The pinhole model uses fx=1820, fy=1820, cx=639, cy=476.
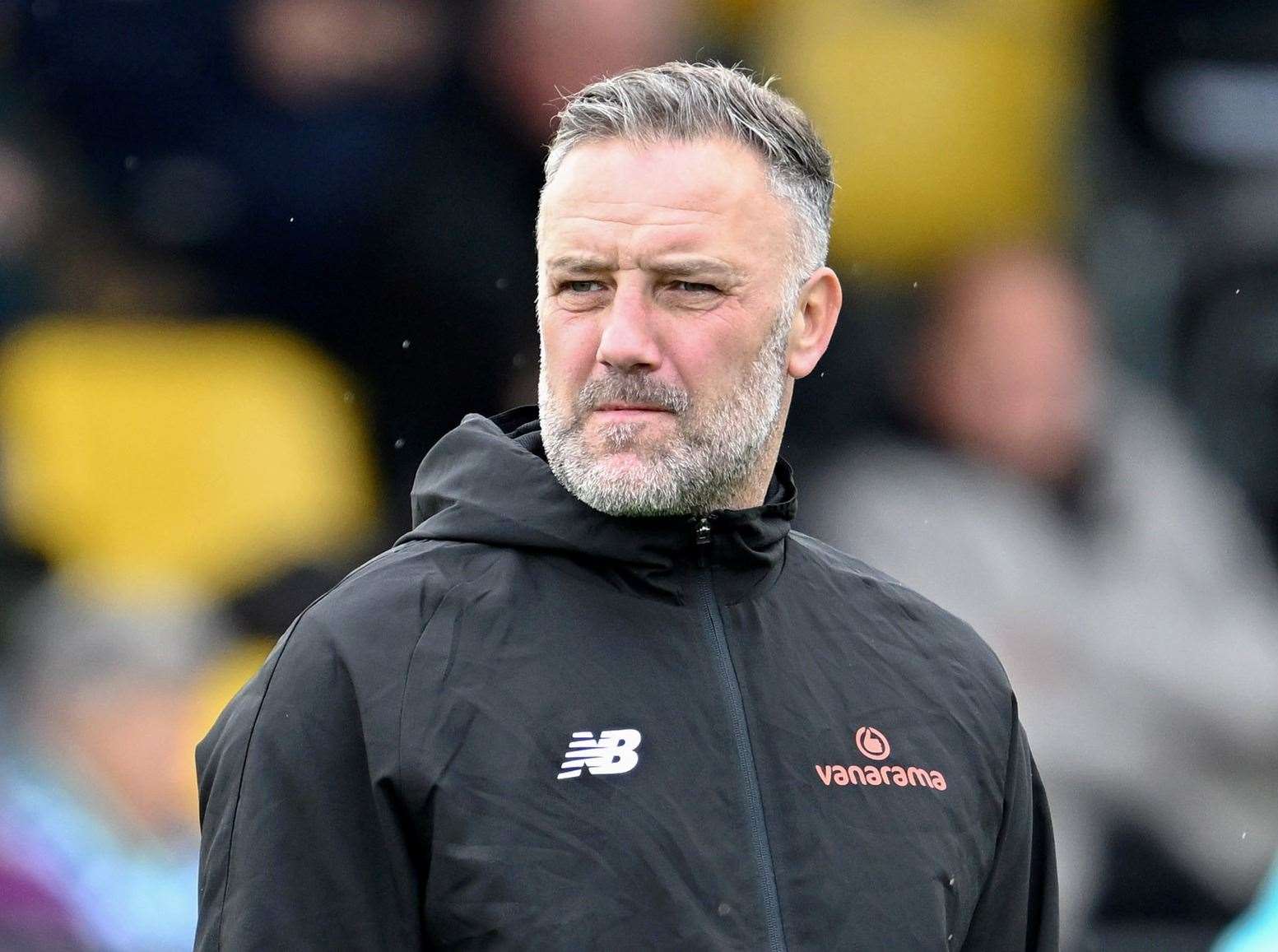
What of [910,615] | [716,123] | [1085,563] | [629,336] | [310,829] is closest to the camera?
[310,829]

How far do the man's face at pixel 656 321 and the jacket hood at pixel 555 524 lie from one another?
0.08 ft

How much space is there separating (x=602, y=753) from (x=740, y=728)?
157 mm

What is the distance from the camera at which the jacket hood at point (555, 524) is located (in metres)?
1.88

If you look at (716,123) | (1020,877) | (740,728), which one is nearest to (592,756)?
(740,728)

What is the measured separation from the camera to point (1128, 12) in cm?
448

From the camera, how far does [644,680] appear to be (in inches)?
71.5

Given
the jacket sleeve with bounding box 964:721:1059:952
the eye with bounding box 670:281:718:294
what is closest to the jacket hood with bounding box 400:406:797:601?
the eye with bounding box 670:281:718:294

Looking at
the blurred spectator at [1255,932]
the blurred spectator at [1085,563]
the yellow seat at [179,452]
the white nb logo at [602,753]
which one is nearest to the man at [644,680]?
the white nb logo at [602,753]

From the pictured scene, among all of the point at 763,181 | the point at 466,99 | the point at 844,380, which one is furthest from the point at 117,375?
the point at 763,181

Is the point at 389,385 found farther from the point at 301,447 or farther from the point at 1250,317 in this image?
the point at 1250,317

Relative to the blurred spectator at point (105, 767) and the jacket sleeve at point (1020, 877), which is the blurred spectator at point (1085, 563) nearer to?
the blurred spectator at point (105, 767)

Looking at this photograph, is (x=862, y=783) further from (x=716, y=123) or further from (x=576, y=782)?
(x=716, y=123)

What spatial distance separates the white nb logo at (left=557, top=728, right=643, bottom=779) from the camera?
174 cm

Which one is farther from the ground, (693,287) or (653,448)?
(693,287)
